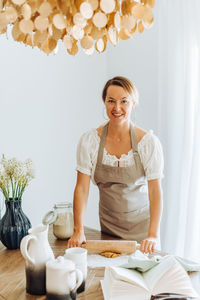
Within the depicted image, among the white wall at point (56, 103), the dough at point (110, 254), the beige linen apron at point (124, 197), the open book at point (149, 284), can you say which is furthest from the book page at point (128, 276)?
the white wall at point (56, 103)

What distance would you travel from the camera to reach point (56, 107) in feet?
9.35

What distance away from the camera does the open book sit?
1.06 m

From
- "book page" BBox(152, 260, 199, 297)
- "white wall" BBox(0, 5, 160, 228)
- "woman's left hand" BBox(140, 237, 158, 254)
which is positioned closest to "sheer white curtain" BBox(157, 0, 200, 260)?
"white wall" BBox(0, 5, 160, 228)

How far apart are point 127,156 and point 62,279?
971 millimetres

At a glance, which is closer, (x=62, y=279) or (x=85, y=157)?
(x=62, y=279)

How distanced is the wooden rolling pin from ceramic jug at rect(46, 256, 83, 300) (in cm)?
46

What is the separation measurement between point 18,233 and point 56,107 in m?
1.43

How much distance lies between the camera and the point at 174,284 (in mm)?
1068

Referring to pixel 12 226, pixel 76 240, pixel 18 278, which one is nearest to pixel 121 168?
pixel 76 240

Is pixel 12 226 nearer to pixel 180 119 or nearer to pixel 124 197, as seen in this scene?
pixel 124 197

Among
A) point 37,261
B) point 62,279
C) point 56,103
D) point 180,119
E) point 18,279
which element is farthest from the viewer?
point 56,103

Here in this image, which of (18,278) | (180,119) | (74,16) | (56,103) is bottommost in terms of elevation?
(18,278)

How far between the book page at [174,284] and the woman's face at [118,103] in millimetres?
919

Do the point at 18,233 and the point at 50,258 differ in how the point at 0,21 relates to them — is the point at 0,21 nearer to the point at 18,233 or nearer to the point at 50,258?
the point at 50,258
